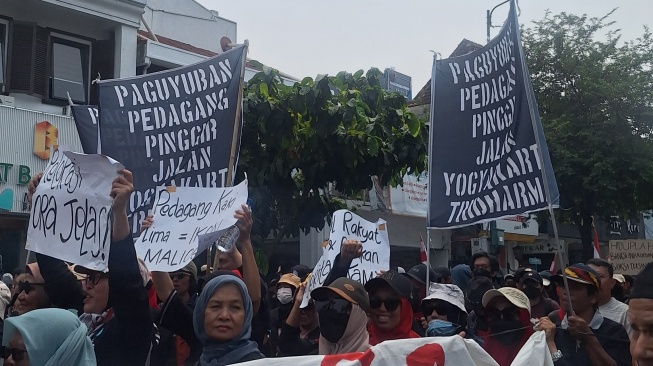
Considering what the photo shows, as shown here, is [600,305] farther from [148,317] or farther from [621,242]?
[621,242]

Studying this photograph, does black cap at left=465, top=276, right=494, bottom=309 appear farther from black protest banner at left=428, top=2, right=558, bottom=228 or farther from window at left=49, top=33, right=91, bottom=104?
window at left=49, top=33, right=91, bottom=104

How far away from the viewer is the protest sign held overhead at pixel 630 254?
35.2 ft

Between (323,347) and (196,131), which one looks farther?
(196,131)

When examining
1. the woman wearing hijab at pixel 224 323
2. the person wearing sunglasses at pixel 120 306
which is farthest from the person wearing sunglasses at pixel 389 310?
the person wearing sunglasses at pixel 120 306

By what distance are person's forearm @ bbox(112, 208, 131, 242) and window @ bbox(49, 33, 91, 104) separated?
11740 mm

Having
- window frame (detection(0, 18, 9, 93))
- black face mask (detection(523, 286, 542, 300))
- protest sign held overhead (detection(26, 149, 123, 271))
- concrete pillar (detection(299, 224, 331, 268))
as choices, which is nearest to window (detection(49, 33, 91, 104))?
window frame (detection(0, 18, 9, 93))

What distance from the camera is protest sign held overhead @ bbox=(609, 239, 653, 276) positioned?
422 inches

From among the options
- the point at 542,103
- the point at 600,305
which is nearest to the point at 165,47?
the point at 542,103

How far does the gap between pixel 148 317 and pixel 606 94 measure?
702 inches

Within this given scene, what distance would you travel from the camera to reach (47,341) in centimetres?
311

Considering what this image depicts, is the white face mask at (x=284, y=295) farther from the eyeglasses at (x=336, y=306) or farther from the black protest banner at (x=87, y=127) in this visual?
the eyeglasses at (x=336, y=306)

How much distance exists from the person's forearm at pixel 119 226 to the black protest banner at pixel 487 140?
2712mm

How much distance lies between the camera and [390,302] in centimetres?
461

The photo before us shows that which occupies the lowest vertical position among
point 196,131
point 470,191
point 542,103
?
point 470,191
